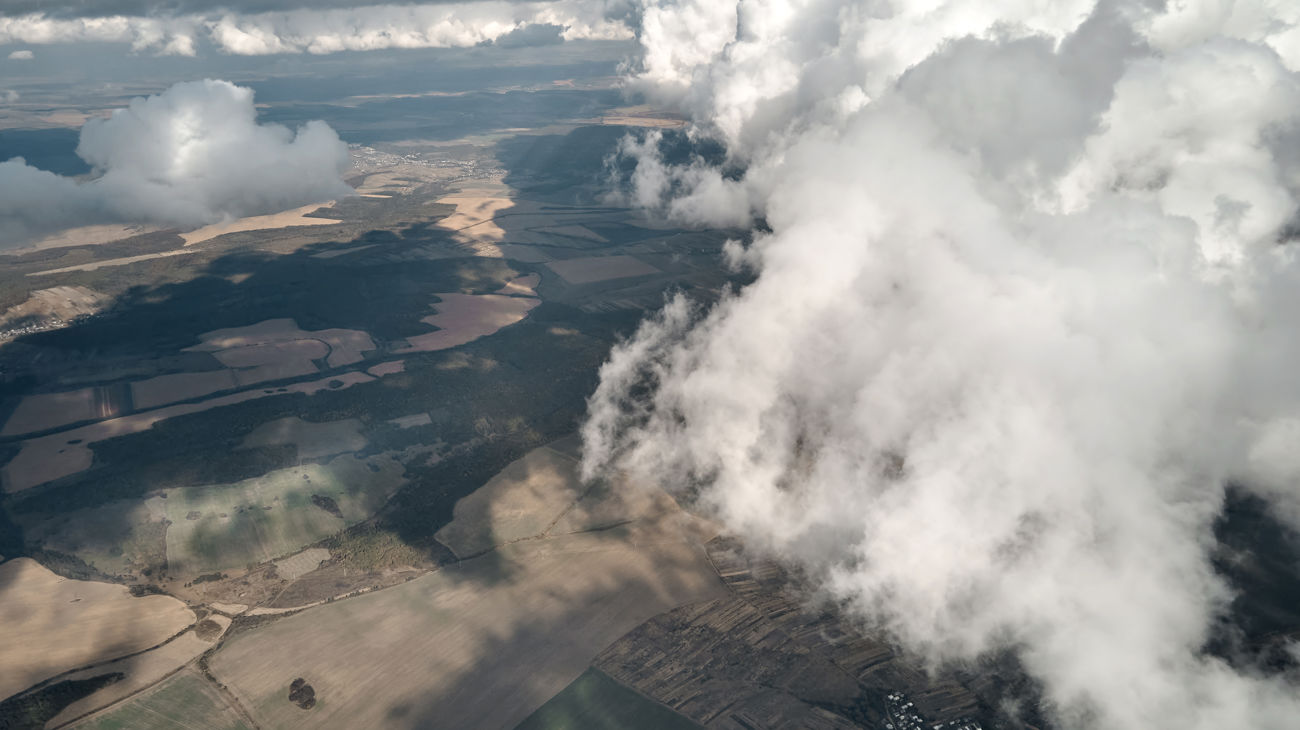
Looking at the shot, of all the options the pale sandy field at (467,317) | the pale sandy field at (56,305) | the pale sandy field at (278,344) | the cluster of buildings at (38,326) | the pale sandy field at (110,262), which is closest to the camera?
the pale sandy field at (278,344)

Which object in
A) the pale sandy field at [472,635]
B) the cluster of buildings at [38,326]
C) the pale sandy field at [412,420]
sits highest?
the pale sandy field at [412,420]

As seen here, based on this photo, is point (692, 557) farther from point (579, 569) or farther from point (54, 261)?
point (54, 261)

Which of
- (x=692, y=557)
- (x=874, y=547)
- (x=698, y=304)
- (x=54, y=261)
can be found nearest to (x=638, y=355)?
(x=698, y=304)

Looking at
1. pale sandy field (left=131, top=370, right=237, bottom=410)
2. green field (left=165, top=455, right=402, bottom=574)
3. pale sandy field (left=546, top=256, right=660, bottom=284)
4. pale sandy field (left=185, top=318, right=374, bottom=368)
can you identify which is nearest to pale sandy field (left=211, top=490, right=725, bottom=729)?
green field (left=165, top=455, right=402, bottom=574)

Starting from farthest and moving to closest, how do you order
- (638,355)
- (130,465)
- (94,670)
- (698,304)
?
(698,304)
(638,355)
(130,465)
(94,670)

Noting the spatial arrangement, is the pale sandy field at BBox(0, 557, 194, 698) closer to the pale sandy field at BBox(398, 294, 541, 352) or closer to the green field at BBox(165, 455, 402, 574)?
the green field at BBox(165, 455, 402, 574)

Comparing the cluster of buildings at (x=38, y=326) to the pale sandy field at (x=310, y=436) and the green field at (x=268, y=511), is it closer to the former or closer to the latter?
the pale sandy field at (x=310, y=436)

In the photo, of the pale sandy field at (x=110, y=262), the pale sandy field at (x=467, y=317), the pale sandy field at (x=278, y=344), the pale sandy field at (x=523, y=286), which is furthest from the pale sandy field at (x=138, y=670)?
the pale sandy field at (x=110, y=262)
